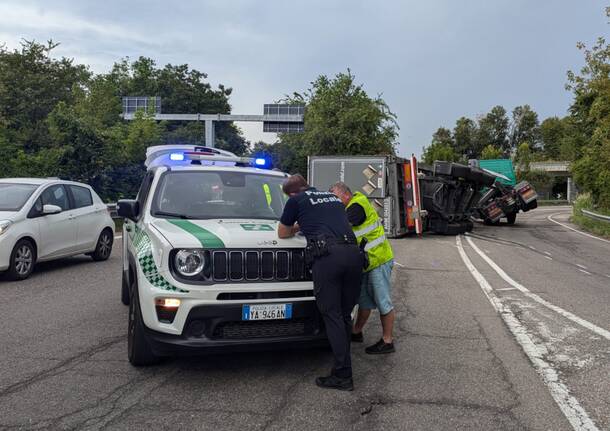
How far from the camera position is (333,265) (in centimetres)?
456

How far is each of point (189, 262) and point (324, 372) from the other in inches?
59.7

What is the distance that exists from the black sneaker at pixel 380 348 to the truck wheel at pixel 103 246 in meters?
7.63

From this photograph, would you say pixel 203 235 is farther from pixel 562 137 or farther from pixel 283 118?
pixel 562 137

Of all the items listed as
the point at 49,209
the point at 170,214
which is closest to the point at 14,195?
the point at 49,209

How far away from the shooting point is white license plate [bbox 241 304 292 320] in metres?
4.58

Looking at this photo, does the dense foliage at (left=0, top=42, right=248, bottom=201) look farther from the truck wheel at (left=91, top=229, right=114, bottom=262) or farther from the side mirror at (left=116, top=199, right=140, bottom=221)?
the side mirror at (left=116, top=199, right=140, bottom=221)

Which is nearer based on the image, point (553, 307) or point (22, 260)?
point (553, 307)

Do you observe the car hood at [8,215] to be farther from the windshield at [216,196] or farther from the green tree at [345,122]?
the green tree at [345,122]

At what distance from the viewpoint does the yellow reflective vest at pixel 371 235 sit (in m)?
5.40

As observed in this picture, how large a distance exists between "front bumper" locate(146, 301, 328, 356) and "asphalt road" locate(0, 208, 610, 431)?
34cm

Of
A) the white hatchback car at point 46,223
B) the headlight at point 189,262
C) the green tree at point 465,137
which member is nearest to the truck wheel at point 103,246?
the white hatchback car at point 46,223

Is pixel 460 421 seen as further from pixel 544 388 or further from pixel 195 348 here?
pixel 195 348

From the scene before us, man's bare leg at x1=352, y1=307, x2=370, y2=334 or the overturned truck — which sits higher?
the overturned truck

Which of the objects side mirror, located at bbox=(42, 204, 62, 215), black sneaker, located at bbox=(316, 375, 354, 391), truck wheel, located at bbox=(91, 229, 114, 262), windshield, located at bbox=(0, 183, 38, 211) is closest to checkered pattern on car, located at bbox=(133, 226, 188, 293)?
black sneaker, located at bbox=(316, 375, 354, 391)
